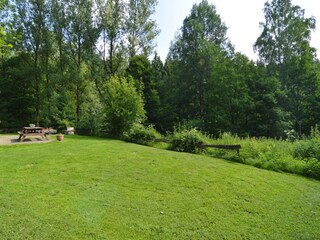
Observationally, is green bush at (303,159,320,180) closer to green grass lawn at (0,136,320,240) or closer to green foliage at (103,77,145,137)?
green grass lawn at (0,136,320,240)

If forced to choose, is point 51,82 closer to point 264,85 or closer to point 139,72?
point 139,72

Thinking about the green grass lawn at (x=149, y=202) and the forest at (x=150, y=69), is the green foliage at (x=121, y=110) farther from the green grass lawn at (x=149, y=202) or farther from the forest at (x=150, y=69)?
the green grass lawn at (x=149, y=202)

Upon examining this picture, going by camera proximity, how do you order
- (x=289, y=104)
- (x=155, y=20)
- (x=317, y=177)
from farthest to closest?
1. (x=155, y=20)
2. (x=289, y=104)
3. (x=317, y=177)

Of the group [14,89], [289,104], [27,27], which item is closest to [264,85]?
[289,104]

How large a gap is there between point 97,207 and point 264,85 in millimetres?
19029

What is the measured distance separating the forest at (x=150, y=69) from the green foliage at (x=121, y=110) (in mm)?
5102

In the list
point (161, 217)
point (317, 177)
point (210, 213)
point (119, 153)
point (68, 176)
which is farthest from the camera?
point (119, 153)

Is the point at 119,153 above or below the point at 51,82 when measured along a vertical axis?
below

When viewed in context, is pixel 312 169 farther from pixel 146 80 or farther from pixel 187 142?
pixel 146 80

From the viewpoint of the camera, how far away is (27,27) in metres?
18.1

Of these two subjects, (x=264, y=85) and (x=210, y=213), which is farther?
(x=264, y=85)

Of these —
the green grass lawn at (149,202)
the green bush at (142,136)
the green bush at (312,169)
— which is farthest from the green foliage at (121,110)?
the green bush at (312,169)

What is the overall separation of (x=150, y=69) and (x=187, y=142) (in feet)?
46.5

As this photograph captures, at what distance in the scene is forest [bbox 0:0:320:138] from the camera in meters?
18.6
